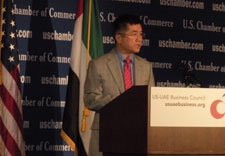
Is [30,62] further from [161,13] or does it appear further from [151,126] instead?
[151,126]

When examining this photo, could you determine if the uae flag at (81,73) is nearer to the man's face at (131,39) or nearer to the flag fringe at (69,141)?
the flag fringe at (69,141)

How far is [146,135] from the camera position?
2562mm

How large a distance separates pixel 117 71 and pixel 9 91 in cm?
156

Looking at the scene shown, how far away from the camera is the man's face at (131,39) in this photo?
393cm

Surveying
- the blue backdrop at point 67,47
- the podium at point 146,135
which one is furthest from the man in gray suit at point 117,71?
the blue backdrop at point 67,47

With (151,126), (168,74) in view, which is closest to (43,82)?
(168,74)

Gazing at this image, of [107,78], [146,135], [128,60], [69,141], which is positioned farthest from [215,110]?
[69,141]

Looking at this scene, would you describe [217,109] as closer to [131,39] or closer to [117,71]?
[117,71]

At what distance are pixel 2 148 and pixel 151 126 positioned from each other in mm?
2606

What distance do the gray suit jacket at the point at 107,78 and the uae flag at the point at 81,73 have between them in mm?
1309

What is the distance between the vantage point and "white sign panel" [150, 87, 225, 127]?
2.57 m

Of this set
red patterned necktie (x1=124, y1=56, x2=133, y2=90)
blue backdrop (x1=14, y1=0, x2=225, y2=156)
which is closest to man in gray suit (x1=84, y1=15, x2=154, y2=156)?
red patterned necktie (x1=124, y1=56, x2=133, y2=90)

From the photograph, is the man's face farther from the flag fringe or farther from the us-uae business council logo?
the flag fringe

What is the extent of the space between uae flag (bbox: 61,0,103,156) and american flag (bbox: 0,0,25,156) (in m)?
0.51
